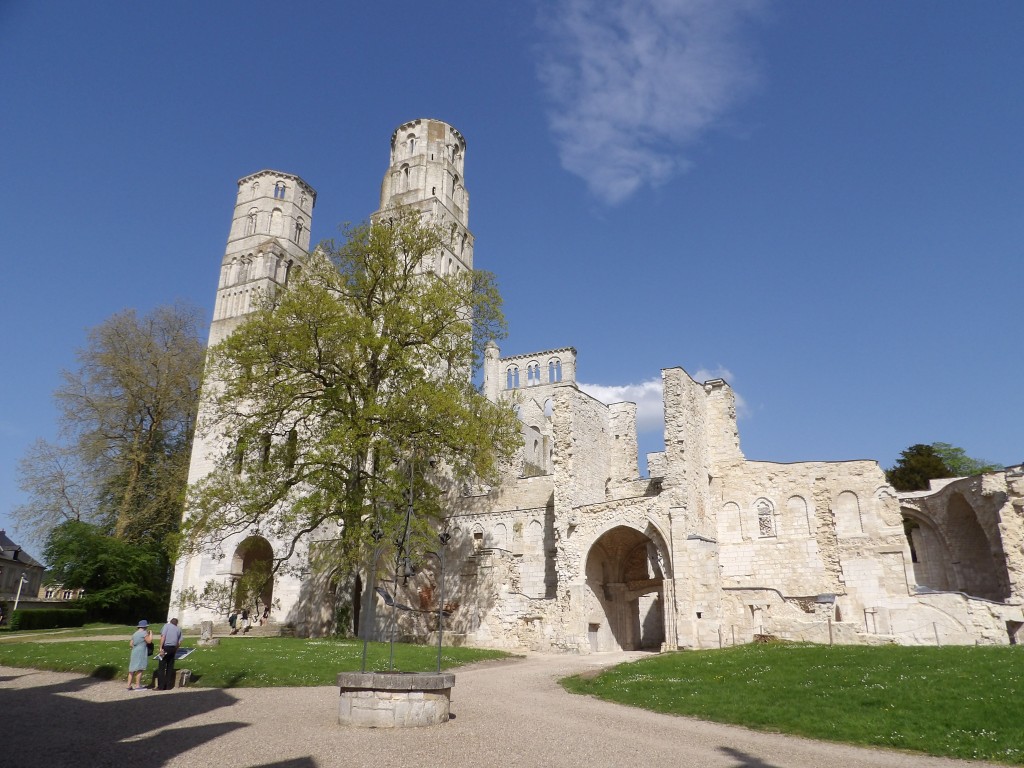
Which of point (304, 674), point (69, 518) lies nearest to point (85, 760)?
point (304, 674)

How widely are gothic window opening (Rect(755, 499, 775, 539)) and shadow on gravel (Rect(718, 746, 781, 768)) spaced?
1749 centimetres

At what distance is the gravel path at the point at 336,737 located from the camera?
257 inches

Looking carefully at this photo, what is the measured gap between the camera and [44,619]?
26734 mm

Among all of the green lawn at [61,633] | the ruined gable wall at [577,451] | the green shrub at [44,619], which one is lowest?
the green lawn at [61,633]

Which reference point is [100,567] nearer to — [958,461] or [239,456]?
[239,456]

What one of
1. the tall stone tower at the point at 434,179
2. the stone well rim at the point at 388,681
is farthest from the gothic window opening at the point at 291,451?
the tall stone tower at the point at 434,179

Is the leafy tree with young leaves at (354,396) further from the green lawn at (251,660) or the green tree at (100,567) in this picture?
the green tree at (100,567)

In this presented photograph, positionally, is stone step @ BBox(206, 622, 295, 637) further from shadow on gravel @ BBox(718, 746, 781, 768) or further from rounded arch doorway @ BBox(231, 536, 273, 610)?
shadow on gravel @ BBox(718, 746, 781, 768)

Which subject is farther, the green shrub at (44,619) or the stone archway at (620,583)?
the green shrub at (44,619)

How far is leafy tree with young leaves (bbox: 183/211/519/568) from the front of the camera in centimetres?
1856

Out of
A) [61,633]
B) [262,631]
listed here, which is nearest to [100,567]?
[61,633]

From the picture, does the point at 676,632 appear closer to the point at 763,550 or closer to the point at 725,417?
the point at 763,550

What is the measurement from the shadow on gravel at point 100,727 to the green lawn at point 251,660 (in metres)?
1.39

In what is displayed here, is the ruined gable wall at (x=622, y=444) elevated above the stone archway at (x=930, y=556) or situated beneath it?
elevated above
